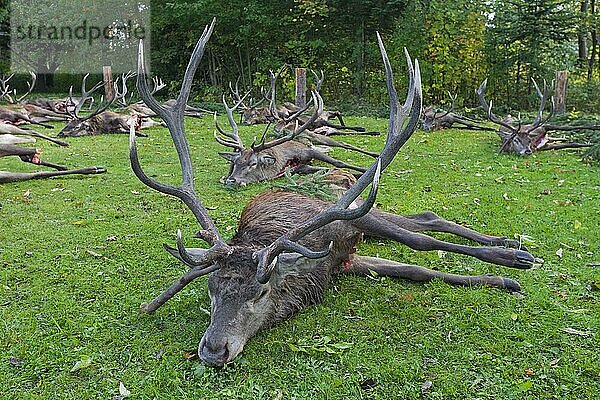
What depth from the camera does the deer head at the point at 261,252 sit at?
9.29ft

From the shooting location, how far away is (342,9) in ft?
60.5

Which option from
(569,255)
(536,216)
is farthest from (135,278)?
(536,216)

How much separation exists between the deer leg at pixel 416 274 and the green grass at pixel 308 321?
0.06 m

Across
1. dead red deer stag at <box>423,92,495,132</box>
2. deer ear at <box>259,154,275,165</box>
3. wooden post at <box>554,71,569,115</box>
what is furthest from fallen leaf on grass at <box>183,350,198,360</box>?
wooden post at <box>554,71,569,115</box>

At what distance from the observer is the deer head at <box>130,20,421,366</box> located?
2.83 meters

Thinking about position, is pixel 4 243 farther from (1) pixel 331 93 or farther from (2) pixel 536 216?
(1) pixel 331 93

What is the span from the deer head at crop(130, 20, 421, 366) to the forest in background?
1327 centimetres

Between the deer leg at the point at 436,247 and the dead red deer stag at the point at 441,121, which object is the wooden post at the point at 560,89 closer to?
the dead red deer stag at the point at 441,121

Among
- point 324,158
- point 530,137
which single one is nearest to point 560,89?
point 530,137

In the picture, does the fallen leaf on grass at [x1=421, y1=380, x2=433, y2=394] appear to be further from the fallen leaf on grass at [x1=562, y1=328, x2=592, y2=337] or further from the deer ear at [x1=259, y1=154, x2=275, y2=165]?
the deer ear at [x1=259, y1=154, x2=275, y2=165]

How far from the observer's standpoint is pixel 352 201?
318 cm

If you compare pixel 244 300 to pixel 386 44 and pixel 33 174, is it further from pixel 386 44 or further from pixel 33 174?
Answer: pixel 386 44

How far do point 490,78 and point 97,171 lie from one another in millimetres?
12572

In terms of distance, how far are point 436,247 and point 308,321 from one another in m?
1.19
